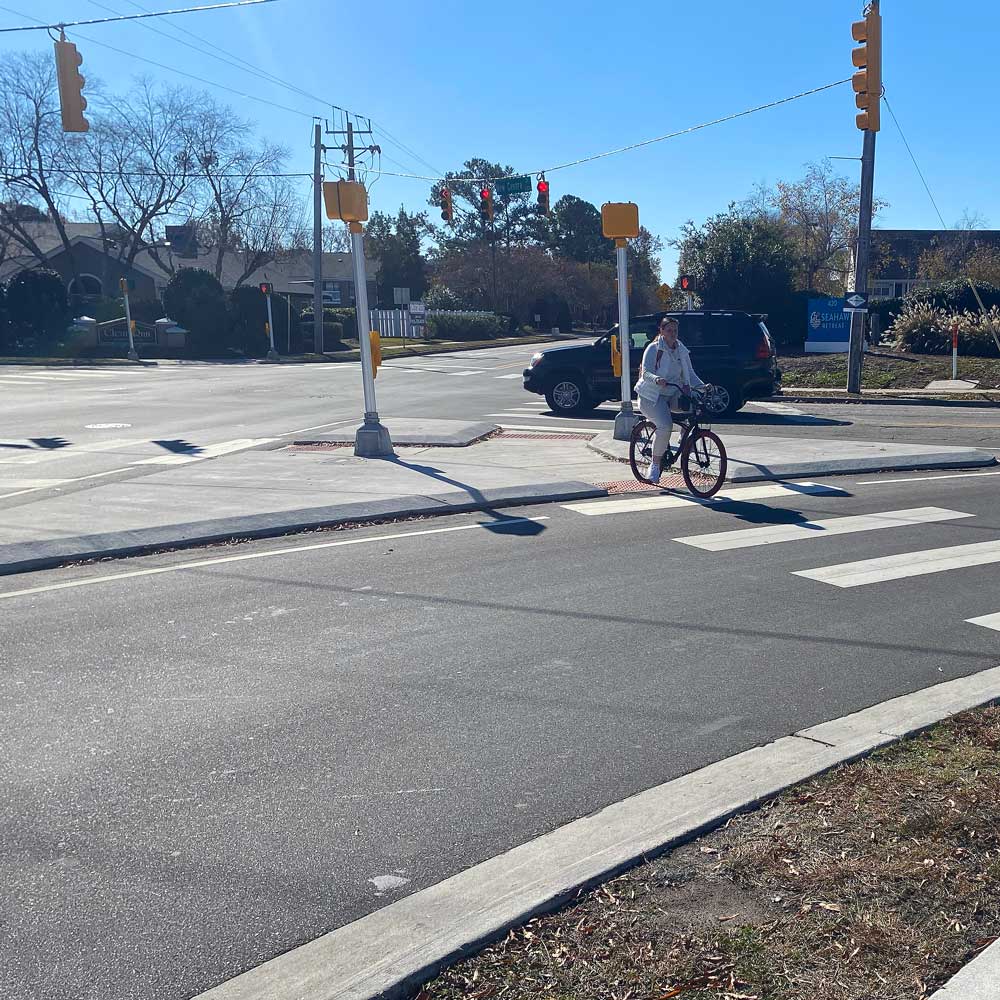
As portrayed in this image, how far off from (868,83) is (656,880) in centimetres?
1665

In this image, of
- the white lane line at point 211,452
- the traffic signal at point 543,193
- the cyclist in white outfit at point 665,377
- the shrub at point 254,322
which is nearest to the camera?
the cyclist in white outfit at point 665,377

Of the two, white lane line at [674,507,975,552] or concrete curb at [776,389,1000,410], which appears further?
concrete curb at [776,389,1000,410]

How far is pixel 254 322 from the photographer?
5200 centimetres

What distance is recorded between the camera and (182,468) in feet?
44.9

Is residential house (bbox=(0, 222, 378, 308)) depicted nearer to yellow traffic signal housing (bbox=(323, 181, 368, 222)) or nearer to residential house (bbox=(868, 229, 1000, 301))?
residential house (bbox=(868, 229, 1000, 301))

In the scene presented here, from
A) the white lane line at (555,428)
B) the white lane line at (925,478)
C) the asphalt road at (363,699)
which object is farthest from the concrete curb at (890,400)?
the asphalt road at (363,699)

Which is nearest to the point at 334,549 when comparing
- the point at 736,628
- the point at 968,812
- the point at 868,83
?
the point at 736,628

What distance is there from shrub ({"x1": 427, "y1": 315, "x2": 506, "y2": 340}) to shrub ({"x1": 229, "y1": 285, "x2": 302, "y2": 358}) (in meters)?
15.0

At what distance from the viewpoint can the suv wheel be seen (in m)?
21.0

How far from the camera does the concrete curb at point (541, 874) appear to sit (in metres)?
3.02

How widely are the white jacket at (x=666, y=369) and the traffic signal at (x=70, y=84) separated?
10077mm

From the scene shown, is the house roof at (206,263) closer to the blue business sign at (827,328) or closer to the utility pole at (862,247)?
the blue business sign at (827,328)

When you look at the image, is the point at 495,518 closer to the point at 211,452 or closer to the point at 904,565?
the point at 904,565

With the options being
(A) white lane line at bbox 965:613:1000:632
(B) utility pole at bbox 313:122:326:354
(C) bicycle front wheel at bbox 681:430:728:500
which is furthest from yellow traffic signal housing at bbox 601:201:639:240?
(B) utility pole at bbox 313:122:326:354
